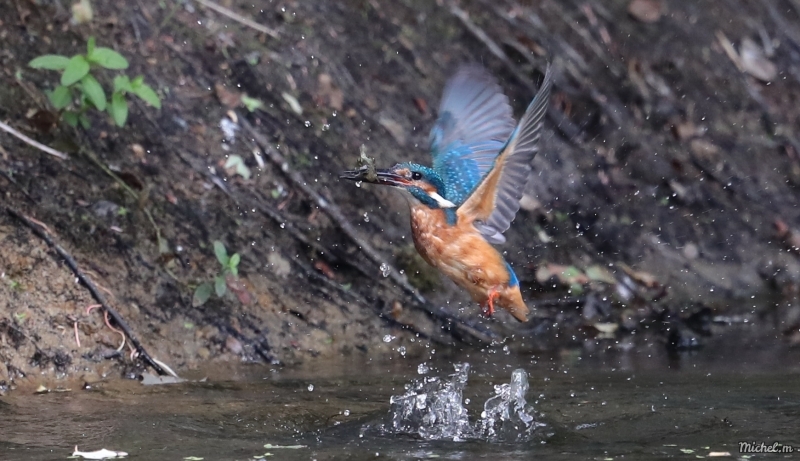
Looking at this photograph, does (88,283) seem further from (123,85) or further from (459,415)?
(459,415)

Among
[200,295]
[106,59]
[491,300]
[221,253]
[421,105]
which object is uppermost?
[421,105]

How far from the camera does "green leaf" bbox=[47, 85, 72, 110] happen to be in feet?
17.7

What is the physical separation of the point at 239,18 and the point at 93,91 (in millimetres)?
2139

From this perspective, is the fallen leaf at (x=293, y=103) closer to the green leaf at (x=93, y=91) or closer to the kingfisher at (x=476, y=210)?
the green leaf at (x=93, y=91)

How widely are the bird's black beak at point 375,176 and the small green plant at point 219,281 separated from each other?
4.41 ft

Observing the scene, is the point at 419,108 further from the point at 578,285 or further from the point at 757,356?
the point at 757,356

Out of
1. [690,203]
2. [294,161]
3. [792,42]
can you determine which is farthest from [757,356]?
[792,42]

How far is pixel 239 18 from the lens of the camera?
23.5 feet

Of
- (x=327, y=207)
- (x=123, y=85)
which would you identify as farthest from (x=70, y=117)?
(x=327, y=207)

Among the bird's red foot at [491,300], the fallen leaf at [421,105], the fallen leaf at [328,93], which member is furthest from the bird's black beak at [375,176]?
the fallen leaf at [421,105]

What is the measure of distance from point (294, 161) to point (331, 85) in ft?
3.17

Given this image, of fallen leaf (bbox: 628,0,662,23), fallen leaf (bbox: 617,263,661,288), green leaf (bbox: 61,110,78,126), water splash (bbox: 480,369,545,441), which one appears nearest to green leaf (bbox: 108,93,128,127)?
green leaf (bbox: 61,110,78,126)

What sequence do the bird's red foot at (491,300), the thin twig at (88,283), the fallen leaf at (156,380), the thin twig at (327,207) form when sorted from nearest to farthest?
the bird's red foot at (491,300) → the fallen leaf at (156,380) → the thin twig at (88,283) → the thin twig at (327,207)

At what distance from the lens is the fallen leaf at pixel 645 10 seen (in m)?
9.16
